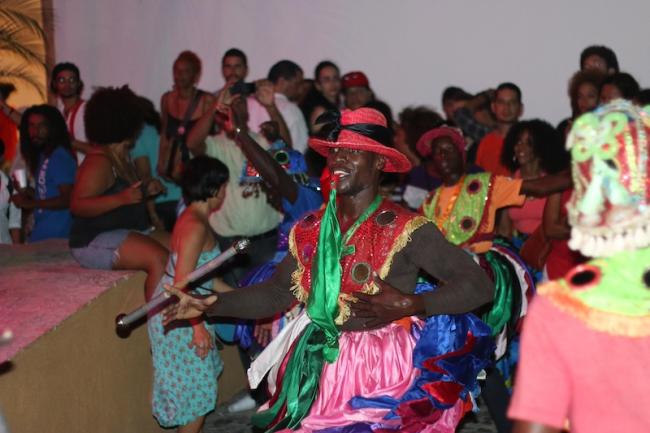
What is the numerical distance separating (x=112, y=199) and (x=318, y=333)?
7.96 ft

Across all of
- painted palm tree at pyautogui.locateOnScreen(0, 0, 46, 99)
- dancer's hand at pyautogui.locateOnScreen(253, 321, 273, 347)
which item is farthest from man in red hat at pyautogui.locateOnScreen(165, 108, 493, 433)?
painted palm tree at pyautogui.locateOnScreen(0, 0, 46, 99)

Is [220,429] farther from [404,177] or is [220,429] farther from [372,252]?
[372,252]

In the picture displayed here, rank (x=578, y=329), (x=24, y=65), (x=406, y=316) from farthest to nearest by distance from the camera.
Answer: (x=24, y=65) → (x=406, y=316) → (x=578, y=329)

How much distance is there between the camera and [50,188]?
7898 millimetres

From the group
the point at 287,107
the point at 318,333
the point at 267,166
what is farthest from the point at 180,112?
the point at 318,333

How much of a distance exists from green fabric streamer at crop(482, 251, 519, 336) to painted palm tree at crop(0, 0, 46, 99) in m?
6.77

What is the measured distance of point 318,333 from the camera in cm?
444

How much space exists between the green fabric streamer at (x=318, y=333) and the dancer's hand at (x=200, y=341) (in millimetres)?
1743

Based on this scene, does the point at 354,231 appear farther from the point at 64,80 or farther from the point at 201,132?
the point at 64,80

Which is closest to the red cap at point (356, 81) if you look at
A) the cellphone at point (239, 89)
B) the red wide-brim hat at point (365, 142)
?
the cellphone at point (239, 89)

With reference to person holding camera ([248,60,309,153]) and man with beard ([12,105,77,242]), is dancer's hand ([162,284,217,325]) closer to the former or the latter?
person holding camera ([248,60,309,153])

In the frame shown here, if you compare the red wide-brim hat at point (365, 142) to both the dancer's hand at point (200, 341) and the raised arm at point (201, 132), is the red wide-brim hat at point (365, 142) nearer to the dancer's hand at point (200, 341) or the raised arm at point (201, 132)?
the dancer's hand at point (200, 341)

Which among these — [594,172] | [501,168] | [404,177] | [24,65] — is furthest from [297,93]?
[594,172]

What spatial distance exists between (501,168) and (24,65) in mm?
6029
